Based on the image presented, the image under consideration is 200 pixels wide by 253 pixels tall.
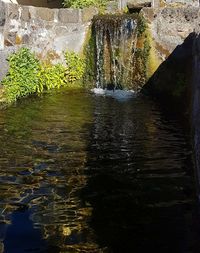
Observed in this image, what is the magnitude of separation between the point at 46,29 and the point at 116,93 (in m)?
2.56

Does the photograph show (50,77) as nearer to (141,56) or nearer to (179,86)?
(141,56)

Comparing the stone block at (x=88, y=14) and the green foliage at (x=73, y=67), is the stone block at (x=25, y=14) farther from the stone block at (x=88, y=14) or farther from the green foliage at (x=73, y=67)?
the stone block at (x=88, y=14)

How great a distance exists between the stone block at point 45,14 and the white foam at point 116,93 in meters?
2.24

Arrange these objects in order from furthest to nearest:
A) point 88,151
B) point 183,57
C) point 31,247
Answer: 1. point 183,57
2. point 88,151
3. point 31,247

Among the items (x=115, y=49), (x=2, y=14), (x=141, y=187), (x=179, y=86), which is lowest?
(x=141, y=187)

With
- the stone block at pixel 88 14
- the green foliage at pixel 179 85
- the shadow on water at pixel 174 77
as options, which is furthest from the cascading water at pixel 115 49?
the green foliage at pixel 179 85

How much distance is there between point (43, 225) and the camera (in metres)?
3.91

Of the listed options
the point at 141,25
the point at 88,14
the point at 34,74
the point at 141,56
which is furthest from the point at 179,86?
the point at 34,74

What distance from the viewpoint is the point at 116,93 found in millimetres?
10859

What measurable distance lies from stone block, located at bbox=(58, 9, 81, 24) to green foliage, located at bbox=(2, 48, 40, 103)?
1514 mm

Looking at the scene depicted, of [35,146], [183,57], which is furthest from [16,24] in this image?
[35,146]

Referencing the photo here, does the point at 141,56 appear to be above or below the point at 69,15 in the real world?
below

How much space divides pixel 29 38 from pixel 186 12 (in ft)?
13.0

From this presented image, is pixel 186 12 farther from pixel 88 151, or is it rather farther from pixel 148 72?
pixel 88 151
